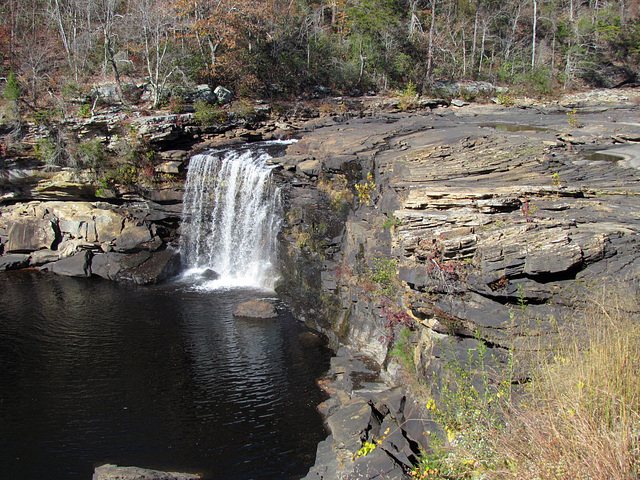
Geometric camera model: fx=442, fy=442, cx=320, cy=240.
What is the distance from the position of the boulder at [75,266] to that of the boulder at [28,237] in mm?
1214

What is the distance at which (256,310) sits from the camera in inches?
544

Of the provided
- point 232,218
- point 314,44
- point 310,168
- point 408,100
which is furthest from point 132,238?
point 314,44

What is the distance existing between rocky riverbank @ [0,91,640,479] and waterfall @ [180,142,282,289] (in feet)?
3.10

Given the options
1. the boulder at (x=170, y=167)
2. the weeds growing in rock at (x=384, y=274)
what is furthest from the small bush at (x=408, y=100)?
the weeds growing in rock at (x=384, y=274)

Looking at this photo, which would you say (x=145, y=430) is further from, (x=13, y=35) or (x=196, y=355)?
(x=13, y=35)

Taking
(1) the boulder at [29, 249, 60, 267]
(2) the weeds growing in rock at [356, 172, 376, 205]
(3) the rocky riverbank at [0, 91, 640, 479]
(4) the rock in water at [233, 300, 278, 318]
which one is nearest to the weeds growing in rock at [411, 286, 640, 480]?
(3) the rocky riverbank at [0, 91, 640, 479]

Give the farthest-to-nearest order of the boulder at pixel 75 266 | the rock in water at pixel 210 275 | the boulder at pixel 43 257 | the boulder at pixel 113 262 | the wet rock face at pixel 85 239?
the boulder at pixel 43 257, the wet rock face at pixel 85 239, the boulder at pixel 75 266, the boulder at pixel 113 262, the rock in water at pixel 210 275

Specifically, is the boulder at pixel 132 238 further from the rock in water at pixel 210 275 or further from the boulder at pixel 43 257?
the rock in water at pixel 210 275

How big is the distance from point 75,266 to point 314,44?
22.5 m

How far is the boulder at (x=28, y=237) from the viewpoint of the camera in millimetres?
18781

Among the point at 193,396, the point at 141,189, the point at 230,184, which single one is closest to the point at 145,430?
the point at 193,396

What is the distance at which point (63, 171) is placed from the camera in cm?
1931

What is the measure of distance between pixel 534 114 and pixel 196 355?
19657 mm

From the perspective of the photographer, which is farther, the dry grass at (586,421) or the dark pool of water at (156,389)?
the dark pool of water at (156,389)
